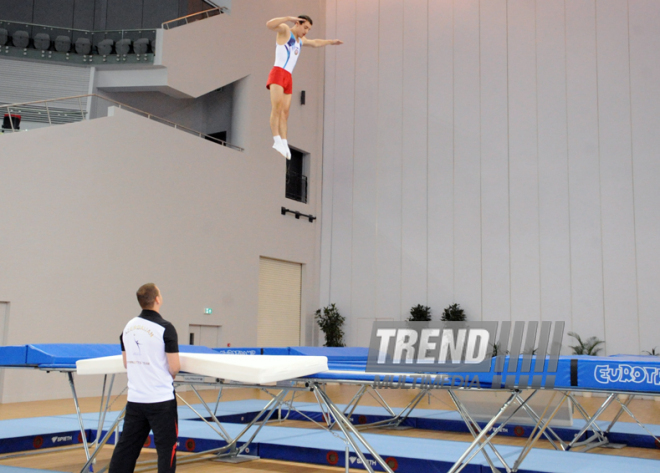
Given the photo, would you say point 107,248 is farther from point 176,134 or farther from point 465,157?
point 465,157

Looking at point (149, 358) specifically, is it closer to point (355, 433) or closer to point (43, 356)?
point (355, 433)

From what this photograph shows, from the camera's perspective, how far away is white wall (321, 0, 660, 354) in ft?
54.1

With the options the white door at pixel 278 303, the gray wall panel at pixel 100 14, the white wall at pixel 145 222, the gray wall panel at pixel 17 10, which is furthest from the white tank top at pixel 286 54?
the gray wall panel at pixel 17 10

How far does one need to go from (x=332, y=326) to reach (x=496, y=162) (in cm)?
733

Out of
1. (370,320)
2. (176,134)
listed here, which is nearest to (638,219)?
(370,320)

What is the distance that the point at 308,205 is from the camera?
20281 mm

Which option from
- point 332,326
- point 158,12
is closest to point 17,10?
point 158,12

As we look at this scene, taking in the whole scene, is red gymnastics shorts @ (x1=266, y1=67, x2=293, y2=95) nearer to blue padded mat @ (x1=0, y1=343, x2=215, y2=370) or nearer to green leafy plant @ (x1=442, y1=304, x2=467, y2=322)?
blue padded mat @ (x1=0, y1=343, x2=215, y2=370)

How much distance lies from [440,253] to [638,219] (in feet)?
18.5

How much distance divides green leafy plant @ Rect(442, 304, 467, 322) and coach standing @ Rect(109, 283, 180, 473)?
46.9ft

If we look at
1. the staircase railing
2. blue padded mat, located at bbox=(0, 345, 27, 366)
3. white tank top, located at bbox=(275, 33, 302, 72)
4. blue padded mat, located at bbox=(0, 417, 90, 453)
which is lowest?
blue padded mat, located at bbox=(0, 417, 90, 453)

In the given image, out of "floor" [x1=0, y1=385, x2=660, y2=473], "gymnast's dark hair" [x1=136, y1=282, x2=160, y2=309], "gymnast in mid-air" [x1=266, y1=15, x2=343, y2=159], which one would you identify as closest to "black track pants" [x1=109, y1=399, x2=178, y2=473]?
"gymnast's dark hair" [x1=136, y1=282, x2=160, y2=309]

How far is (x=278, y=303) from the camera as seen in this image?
18812 mm

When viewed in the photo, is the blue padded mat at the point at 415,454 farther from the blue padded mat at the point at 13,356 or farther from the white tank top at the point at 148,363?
the white tank top at the point at 148,363
